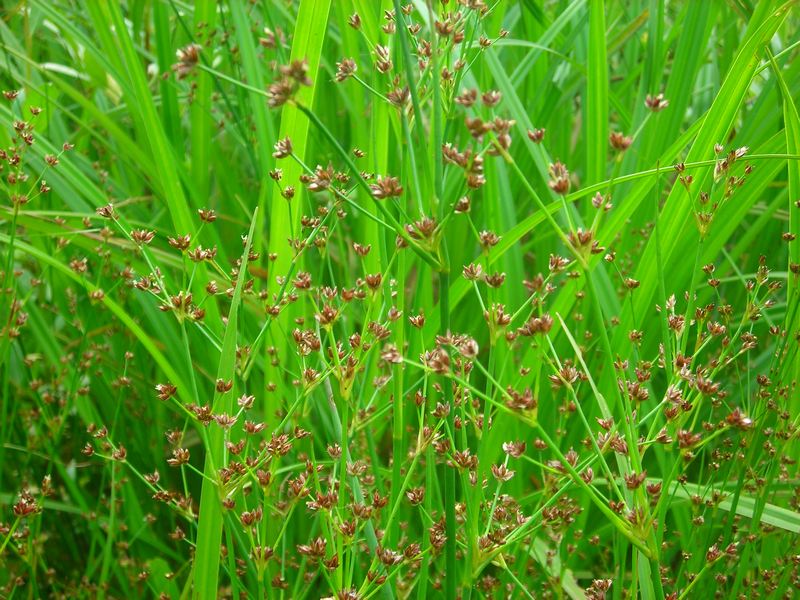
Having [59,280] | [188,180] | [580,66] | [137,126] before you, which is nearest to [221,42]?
[137,126]

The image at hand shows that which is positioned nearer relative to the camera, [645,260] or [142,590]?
[645,260]

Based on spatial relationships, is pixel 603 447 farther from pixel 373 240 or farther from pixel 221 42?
pixel 221 42

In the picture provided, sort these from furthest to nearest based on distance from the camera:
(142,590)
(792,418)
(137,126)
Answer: (137,126), (142,590), (792,418)

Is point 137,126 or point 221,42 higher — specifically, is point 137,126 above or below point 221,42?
below

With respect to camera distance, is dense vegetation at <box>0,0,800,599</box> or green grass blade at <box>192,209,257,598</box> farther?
green grass blade at <box>192,209,257,598</box>

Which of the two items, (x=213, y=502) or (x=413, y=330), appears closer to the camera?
(x=213, y=502)

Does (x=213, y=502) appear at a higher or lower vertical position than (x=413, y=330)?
lower

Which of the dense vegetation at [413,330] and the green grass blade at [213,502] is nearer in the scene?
the dense vegetation at [413,330]

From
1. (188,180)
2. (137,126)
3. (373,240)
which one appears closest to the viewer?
(373,240)
